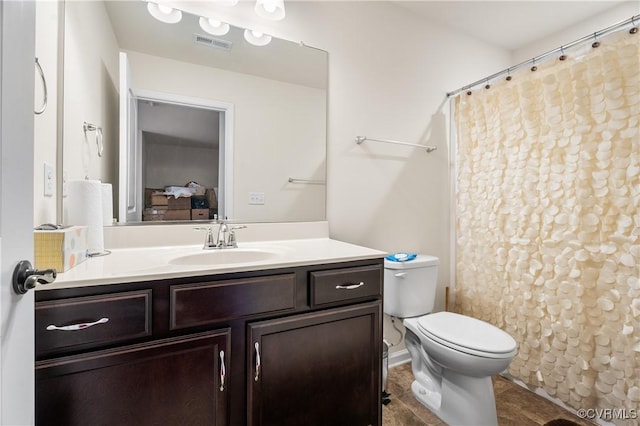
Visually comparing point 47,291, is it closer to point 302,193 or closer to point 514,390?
point 302,193

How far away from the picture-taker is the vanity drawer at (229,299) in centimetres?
95

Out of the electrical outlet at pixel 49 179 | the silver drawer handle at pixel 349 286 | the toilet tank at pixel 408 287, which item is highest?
the electrical outlet at pixel 49 179

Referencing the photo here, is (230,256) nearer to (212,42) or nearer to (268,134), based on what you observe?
(268,134)

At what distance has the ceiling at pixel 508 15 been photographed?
2.02 metres

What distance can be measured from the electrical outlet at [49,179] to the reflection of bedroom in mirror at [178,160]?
34 centimetres

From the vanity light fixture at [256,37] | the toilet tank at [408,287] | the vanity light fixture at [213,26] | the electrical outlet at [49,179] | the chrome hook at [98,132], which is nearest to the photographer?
the electrical outlet at [49,179]

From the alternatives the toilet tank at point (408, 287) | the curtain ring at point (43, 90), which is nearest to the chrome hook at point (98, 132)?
the curtain ring at point (43, 90)

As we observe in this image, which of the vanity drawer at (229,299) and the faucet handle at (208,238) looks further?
the faucet handle at (208,238)

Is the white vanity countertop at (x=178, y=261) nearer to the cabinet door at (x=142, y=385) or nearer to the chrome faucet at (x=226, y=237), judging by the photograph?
the chrome faucet at (x=226, y=237)

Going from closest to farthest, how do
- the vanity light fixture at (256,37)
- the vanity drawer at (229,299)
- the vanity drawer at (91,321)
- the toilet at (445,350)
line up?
the vanity drawer at (91,321)
the vanity drawer at (229,299)
the toilet at (445,350)
the vanity light fixture at (256,37)

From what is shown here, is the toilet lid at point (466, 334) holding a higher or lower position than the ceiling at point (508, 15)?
lower

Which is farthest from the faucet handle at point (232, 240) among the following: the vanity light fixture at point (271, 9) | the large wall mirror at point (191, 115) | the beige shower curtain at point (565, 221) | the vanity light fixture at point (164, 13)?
the beige shower curtain at point (565, 221)

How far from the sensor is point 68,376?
82 centimetres

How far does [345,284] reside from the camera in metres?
1.24
